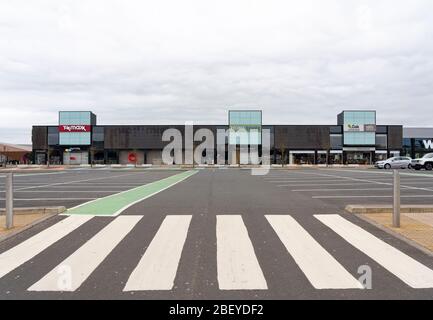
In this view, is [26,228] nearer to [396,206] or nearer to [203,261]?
[203,261]

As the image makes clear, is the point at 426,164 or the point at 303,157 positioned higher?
the point at 303,157

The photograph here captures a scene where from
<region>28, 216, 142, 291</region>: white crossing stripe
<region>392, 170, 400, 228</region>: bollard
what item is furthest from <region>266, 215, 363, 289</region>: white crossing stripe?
<region>28, 216, 142, 291</region>: white crossing stripe

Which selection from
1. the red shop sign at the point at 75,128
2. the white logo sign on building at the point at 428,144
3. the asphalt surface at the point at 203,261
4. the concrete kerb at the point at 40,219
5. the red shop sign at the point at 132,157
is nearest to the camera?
the asphalt surface at the point at 203,261

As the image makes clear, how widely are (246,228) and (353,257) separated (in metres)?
2.50

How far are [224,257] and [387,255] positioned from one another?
8.31ft

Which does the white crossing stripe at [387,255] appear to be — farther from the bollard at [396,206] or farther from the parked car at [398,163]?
the parked car at [398,163]

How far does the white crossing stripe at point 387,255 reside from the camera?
4.81m

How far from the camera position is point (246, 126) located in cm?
7100

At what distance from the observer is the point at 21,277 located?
4.93 metres

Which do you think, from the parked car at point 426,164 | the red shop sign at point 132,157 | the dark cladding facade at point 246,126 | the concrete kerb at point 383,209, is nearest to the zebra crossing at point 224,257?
the concrete kerb at point 383,209

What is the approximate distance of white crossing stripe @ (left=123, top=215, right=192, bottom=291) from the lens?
4617 millimetres

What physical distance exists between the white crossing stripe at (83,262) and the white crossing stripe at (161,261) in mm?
647

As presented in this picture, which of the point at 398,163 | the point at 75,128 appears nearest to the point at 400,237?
the point at 398,163

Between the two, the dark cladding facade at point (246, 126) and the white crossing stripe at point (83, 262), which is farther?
the dark cladding facade at point (246, 126)
